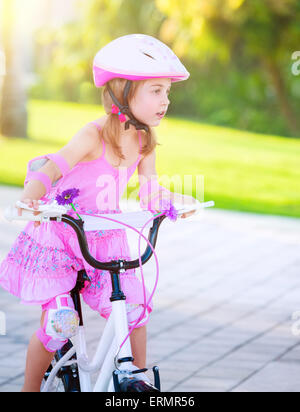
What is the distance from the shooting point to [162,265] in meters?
6.20

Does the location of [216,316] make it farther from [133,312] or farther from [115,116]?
[115,116]

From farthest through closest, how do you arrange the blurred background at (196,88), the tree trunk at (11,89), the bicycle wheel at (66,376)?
the tree trunk at (11,89) → the blurred background at (196,88) → the bicycle wheel at (66,376)

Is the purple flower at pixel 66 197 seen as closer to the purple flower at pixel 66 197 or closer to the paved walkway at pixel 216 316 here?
the purple flower at pixel 66 197

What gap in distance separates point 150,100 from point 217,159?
10.9m

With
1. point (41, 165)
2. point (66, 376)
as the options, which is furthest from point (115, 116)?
point (66, 376)

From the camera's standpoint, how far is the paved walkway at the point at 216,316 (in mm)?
3916

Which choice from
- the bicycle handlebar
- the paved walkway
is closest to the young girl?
the bicycle handlebar

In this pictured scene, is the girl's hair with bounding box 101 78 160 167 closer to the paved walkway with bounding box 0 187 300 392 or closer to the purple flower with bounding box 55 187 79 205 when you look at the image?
the purple flower with bounding box 55 187 79 205

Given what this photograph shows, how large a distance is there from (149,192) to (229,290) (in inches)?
108

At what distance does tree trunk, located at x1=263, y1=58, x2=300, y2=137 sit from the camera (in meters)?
20.8

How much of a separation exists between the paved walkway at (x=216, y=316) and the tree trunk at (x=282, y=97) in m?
13.9

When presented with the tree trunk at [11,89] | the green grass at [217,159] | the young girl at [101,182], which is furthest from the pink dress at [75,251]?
the tree trunk at [11,89]

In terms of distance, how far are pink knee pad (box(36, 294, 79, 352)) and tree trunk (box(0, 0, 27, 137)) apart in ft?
37.5

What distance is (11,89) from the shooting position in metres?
14.1
